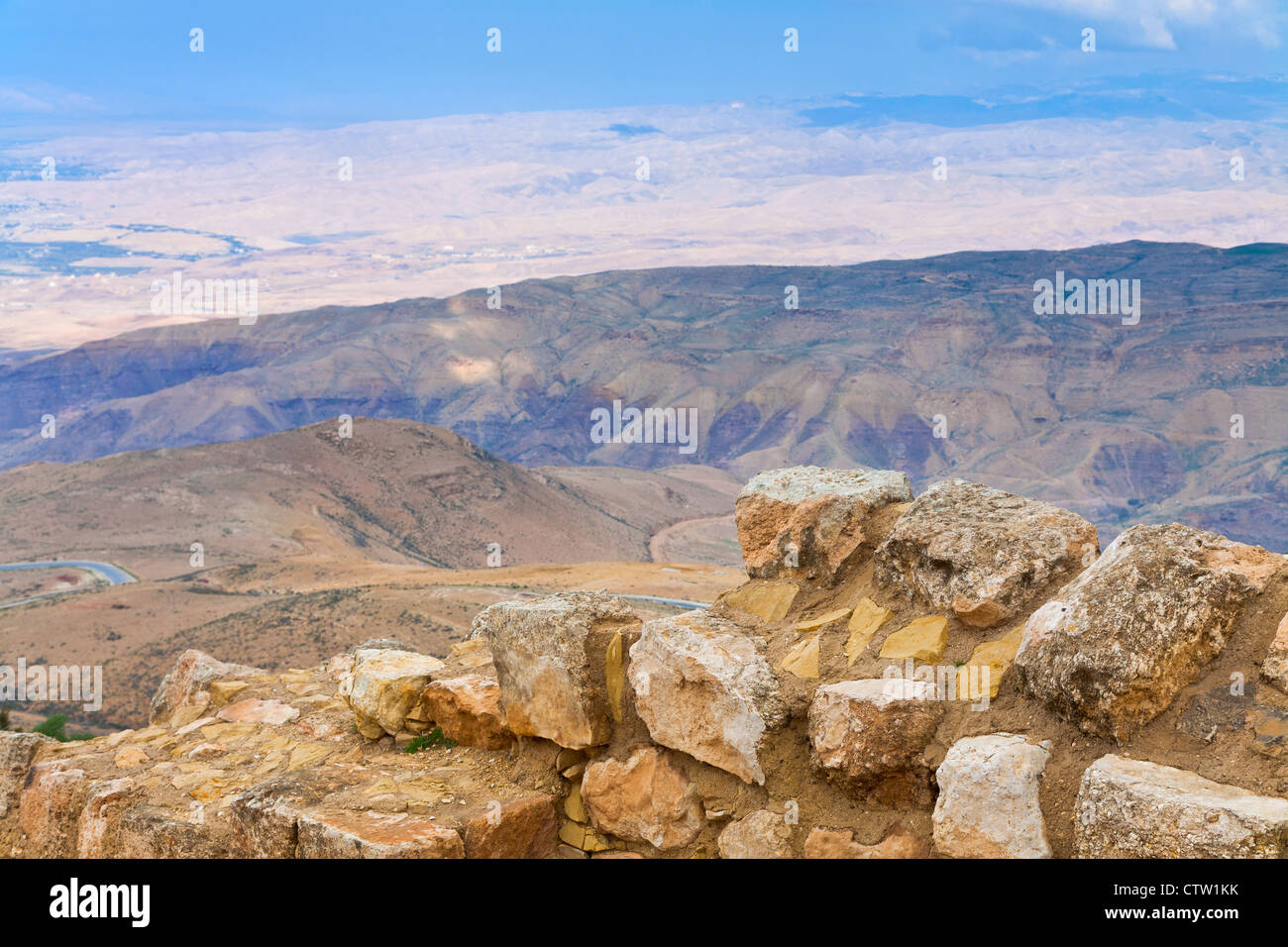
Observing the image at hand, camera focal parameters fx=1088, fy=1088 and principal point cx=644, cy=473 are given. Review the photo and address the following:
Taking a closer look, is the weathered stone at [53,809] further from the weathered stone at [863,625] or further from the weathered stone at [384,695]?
the weathered stone at [863,625]

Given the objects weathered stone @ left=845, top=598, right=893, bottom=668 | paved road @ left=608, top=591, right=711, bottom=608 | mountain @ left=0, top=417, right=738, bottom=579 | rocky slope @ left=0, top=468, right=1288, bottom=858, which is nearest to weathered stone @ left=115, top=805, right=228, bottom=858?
rocky slope @ left=0, top=468, right=1288, bottom=858

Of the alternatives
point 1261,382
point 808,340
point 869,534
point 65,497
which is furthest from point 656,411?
point 869,534

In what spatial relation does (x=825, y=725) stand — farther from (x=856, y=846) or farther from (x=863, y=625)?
(x=863, y=625)

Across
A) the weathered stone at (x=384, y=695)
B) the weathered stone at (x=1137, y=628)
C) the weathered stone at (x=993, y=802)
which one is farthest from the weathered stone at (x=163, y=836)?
the weathered stone at (x=1137, y=628)

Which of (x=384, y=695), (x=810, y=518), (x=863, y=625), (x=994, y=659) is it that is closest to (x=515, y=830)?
(x=384, y=695)

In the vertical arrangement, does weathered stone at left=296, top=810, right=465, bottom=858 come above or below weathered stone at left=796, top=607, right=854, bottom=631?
below

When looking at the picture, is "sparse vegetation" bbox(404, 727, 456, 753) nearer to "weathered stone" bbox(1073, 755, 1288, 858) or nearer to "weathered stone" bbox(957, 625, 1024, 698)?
"weathered stone" bbox(957, 625, 1024, 698)

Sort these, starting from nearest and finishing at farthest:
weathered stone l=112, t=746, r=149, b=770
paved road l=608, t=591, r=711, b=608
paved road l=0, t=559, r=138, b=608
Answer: weathered stone l=112, t=746, r=149, b=770 → paved road l=608, t=591, r=711, b=608 → paved road l=0, t=559, r=138, b=608

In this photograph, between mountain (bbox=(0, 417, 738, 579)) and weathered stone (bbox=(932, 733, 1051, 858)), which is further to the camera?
mountain (bbox=(0, 417, 738, 579))
